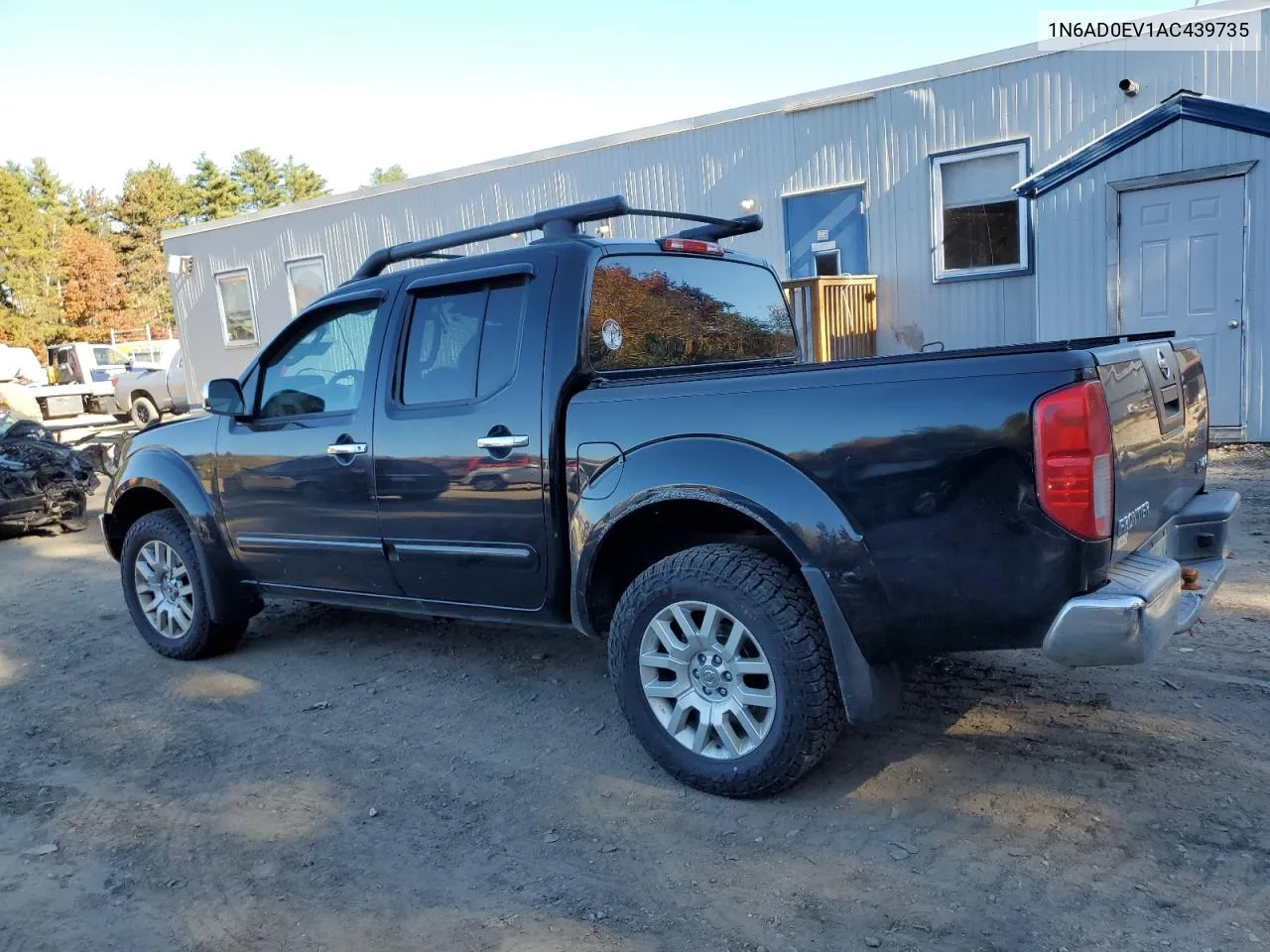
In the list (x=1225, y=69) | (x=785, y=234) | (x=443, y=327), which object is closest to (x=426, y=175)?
(x=785, y=234)

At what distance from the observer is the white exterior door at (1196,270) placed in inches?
354

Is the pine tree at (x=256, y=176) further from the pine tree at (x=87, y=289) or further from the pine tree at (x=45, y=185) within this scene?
the pine tree at (x=87, y=289)

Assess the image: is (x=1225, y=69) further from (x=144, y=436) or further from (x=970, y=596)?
(x=144, y=436)

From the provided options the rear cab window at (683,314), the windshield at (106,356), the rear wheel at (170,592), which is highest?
the windshield at (106,356)

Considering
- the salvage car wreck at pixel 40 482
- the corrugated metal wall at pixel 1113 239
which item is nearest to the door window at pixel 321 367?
the salvage car wreck at pixel 40 482

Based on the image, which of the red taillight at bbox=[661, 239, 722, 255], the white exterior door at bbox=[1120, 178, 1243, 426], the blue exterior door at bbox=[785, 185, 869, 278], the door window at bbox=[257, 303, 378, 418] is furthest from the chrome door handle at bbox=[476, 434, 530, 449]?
the blue exterior door at bbox=[785, 185, 869, 278]

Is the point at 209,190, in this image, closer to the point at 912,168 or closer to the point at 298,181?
the point at 298,181

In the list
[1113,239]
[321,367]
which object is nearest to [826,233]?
[1113,239]

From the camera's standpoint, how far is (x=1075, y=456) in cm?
258

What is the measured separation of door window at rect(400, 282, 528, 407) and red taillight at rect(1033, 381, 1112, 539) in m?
2.01

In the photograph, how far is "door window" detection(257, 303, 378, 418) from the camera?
4.38 metres

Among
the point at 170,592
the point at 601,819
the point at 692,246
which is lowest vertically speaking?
the point at 601,819

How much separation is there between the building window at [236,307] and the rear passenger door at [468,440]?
49.1ft

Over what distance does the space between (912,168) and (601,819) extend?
31.0 ft
